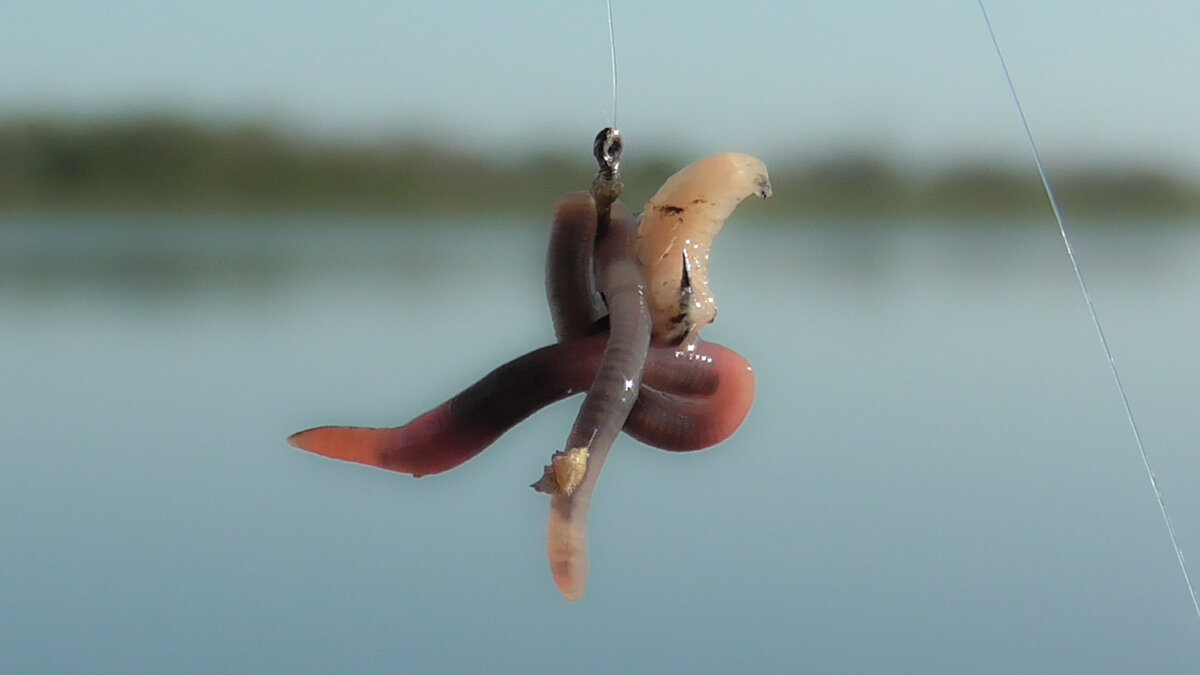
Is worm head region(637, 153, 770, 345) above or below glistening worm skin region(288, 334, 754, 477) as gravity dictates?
above

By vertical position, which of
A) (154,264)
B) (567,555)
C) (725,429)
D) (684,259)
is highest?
(154,264)

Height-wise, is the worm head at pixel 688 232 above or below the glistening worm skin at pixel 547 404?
above

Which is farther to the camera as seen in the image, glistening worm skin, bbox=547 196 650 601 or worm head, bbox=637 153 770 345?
worm head, bbox=637 153 770 345

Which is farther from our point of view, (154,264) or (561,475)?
(154,264)

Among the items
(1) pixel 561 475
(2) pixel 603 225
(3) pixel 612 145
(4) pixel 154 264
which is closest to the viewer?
(1) pixel 561 475

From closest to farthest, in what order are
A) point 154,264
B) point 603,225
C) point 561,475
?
point 561,475
point 603,225
point 154,264

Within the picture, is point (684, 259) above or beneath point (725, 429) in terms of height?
above

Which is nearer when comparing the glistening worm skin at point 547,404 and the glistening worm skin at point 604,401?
the glistening worm skin at point 604,401

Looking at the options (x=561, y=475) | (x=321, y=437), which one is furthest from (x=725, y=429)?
(x=321, y=437)

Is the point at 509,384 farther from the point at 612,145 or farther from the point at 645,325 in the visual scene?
the point at 612,145
